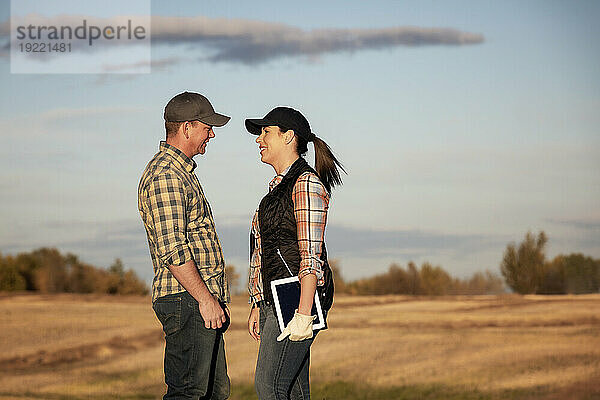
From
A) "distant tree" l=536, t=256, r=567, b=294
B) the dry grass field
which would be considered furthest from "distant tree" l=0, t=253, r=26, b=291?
"distant tree" l=536, t=256, r=567, b=294

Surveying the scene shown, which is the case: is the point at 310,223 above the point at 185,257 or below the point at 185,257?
above

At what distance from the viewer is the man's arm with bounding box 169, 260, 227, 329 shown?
164 inches

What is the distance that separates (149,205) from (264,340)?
3.14ft

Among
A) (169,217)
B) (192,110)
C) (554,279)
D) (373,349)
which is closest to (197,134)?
(192,110)

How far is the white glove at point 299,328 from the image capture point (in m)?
3.84

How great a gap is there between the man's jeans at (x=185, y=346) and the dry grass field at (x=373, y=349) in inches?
262

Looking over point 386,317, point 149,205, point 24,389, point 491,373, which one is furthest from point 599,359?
point 149,205

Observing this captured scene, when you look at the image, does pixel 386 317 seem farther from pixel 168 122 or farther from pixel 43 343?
pixel 168 122

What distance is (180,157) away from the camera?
175 inches

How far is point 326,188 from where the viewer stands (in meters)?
4.10

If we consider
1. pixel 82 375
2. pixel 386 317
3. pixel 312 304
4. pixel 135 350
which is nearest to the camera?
pixel 312 304

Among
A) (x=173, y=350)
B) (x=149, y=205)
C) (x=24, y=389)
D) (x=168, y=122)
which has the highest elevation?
(x=168, y=122)

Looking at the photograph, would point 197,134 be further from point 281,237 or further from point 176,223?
point 281,237

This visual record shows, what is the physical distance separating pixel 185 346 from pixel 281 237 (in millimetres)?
841
